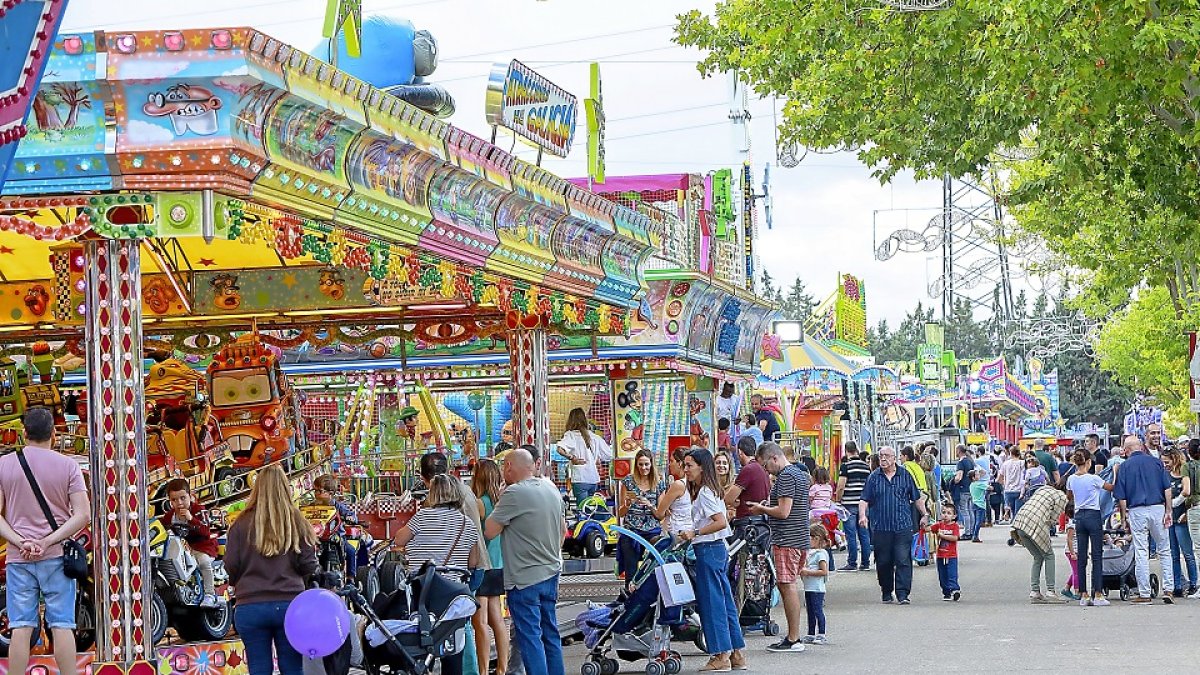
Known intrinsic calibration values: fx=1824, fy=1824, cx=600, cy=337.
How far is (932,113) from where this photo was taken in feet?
64.0

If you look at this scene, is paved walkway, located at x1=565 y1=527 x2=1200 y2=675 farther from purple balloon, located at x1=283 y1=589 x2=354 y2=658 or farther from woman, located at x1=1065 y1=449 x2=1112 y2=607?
purple balloon, located at x1=283 y1=589 x2=354 y2=658

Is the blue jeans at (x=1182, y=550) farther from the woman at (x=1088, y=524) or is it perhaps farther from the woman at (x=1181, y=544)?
the woman at (x=1088, y=524)

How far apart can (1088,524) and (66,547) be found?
471 inches

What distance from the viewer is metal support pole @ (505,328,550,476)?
17766 mm

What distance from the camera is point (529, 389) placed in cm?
1788

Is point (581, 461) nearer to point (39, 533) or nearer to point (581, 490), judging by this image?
point (581, 490)

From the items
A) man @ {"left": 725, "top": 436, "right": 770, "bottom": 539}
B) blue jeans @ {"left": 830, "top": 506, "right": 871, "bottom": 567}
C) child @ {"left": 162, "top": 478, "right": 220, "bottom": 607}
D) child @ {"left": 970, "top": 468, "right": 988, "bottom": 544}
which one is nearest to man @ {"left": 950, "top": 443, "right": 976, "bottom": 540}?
child @ {"left": 970, "top": 468, "right": 988, "bottom": 544}

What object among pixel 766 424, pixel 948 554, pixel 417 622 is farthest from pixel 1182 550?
pixel 417 622

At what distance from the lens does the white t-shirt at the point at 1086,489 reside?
19.4 meters

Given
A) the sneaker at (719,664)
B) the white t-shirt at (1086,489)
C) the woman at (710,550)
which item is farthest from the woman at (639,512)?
the white t-shirt at (1086,489)

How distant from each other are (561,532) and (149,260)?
6249 mm

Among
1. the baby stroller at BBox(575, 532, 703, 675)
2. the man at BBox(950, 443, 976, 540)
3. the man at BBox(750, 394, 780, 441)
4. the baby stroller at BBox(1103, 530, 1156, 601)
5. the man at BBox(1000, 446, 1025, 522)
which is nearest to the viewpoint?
the baby stroller at BBox(575, 532, 703, 675)

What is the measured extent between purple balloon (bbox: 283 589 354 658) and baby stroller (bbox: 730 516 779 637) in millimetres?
6034

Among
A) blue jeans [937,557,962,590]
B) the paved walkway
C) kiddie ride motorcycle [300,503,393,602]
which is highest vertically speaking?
kiddie ride motorcycle [300,503,393,602]
